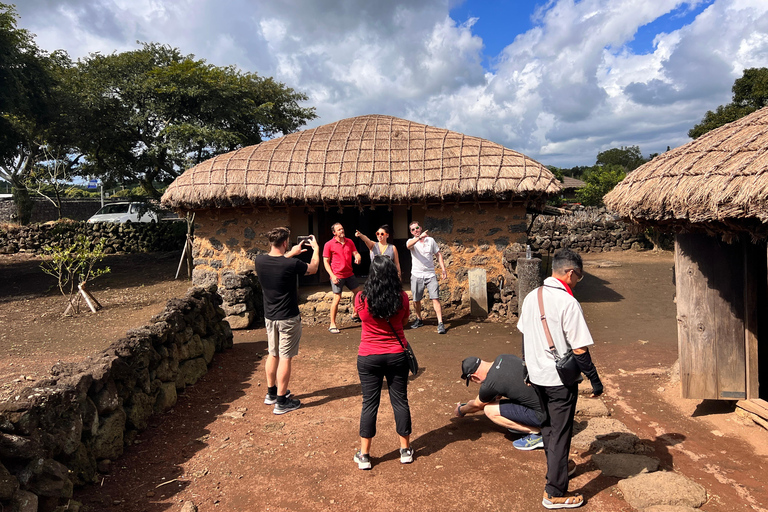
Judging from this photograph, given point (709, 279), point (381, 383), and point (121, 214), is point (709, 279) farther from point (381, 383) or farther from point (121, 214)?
point (121, 214)

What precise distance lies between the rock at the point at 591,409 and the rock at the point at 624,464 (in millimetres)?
809

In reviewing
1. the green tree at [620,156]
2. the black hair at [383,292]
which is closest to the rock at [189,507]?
the black hair at [383,292]

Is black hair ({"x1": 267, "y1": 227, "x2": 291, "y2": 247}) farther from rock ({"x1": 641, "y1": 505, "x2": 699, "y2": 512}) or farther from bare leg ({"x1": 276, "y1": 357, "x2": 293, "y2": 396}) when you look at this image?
rock ({"x1": 641, "y1": 505, "x2": 699, "y2": 512})

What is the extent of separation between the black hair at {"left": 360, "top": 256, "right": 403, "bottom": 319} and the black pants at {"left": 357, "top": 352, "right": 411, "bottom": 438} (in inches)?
12.4

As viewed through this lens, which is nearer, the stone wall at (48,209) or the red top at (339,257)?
the red top at (339,257)

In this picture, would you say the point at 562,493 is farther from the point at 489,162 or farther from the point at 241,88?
the point at 241,88

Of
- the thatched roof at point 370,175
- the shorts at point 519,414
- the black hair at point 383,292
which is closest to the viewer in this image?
the black hair at point 383,292

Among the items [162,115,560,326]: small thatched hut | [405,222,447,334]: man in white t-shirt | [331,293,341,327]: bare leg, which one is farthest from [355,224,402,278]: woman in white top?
[162,115,560,326]: small thatched hut

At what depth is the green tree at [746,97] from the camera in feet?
53.1

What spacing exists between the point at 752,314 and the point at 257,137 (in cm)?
1564

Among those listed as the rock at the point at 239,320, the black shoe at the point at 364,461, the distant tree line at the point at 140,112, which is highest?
the distant tree line at the point at 140,112

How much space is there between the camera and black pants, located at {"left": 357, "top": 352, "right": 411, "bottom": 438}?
340 cm

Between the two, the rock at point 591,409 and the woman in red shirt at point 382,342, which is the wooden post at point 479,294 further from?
the woman in red shirt at point 382,342

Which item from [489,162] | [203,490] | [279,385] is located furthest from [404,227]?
[203,490]
